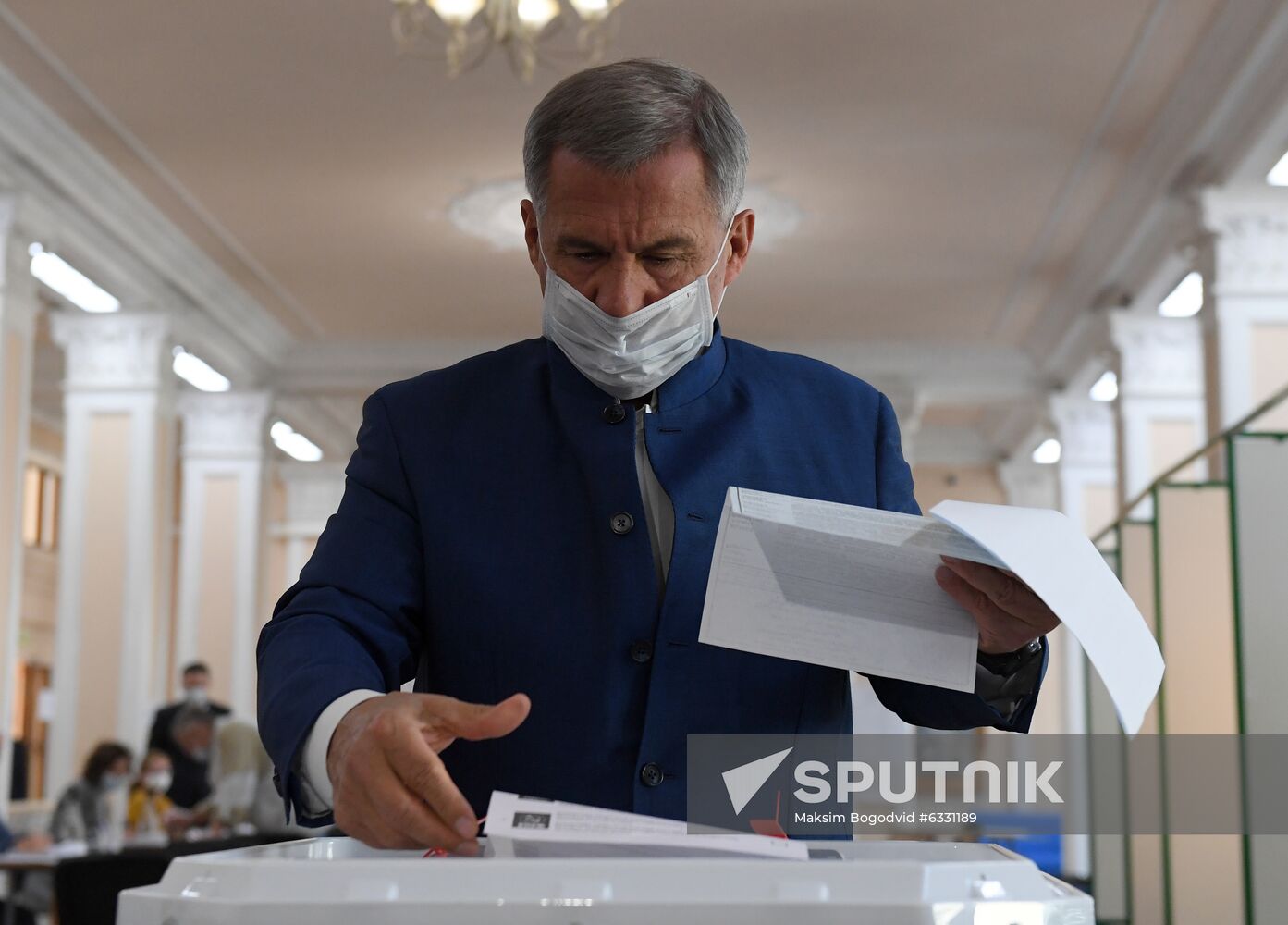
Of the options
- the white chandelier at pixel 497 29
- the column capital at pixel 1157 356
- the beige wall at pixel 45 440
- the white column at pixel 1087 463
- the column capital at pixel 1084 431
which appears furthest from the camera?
the beige wall at pixel 45 440

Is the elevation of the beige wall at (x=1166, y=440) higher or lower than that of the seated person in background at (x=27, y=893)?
higher

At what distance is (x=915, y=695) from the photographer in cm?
134

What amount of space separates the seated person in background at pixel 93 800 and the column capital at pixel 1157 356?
7.22 meters

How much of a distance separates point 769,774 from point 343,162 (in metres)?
8.63

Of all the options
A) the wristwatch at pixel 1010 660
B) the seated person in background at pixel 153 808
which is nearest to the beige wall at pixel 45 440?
the seated person in background at pixel 153 808

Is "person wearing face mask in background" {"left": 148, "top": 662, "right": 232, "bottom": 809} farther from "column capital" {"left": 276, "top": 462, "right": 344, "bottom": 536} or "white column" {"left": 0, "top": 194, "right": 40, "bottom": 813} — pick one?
"column capital" {"left": 276, "top": 462, "right": 344, "bottom": 536}

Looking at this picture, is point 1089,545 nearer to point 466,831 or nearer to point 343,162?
point 466,831

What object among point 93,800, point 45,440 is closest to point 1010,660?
point 93,800

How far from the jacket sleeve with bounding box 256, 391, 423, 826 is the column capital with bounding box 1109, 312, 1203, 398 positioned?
10.4 meters

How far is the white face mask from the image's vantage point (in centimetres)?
141

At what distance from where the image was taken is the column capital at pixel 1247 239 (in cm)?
858

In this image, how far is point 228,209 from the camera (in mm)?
10297

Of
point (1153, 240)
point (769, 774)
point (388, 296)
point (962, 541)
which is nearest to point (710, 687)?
point (769, 774)

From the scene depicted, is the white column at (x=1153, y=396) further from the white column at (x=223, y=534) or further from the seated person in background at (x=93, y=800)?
the white column at (x=223, y=534)
